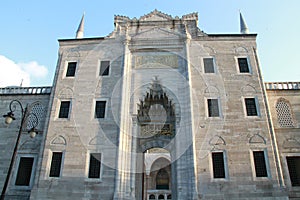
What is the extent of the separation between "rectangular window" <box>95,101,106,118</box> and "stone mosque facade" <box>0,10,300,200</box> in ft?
0.22

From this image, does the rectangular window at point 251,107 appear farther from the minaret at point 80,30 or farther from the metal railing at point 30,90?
the metal railing at point 30,90

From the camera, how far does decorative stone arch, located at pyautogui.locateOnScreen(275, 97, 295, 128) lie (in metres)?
14.7


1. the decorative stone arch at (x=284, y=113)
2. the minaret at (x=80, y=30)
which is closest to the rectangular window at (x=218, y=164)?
the decorative stone arch at (x=284, y=113)

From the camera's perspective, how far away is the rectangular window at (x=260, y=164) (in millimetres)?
12735

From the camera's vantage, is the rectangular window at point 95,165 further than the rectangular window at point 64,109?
No

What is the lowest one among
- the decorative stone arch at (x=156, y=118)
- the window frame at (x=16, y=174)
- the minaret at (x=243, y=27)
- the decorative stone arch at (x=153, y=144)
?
the window frame at (x=16, y=174)

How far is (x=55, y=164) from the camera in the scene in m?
13.8

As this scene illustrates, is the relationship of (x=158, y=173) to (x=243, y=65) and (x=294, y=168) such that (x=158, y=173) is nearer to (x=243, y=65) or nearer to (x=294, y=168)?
(x=294, y=168)

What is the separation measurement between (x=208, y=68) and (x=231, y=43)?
269cm

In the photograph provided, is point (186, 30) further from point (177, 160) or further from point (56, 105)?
point (56, 105)

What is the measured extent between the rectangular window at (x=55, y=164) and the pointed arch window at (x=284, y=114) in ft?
45.5

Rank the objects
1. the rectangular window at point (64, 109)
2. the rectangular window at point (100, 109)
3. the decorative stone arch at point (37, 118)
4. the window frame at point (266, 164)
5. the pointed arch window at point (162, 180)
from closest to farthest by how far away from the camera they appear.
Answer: the window frame at point (266, 164)
the rectangular window at point (100, 109)
the rectangular window at point (64, 109)
the decorative stone arch at point (37, 118)
the pointed arch window at point (162, 180)

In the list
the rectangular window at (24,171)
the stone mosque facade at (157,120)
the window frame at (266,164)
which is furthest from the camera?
the rectangular window at (24,171)

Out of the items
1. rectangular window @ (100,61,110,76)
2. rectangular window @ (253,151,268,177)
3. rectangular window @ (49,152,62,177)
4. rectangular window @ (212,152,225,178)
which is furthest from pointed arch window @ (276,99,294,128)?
rectangular window @ (49,152,62,177)
